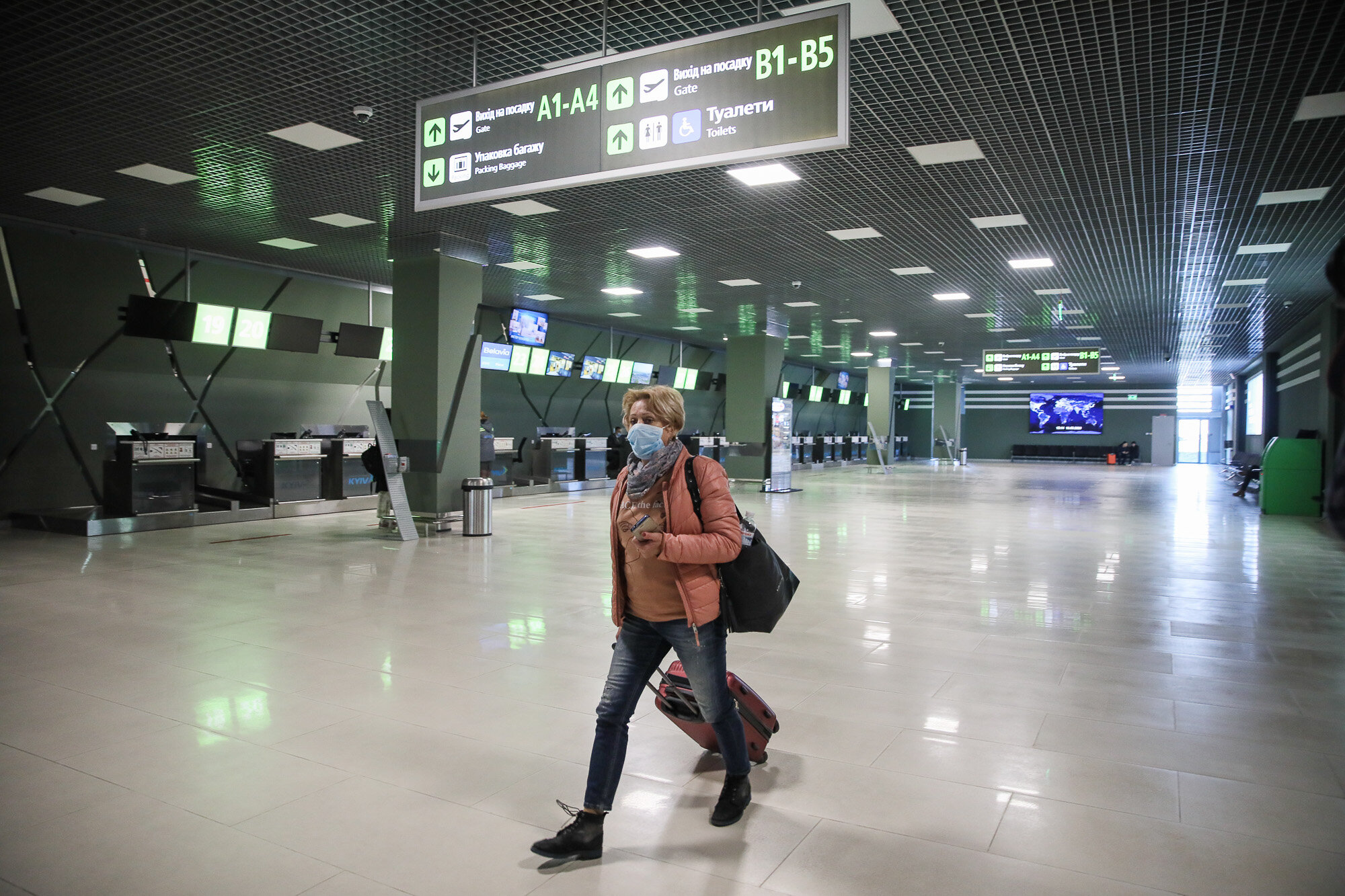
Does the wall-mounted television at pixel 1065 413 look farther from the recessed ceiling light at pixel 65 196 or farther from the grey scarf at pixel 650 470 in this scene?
the grey scarf at pixel 650 470

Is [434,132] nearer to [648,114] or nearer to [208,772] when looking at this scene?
[648,114]

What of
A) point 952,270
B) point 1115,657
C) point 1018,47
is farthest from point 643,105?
Result: point 952,270

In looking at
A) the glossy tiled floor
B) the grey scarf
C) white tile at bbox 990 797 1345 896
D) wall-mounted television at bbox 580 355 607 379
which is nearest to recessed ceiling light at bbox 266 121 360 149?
the glossy tiled floor

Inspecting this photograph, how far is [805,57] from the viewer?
3.79 metres

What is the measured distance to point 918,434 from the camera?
155 ft

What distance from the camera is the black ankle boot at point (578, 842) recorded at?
2643 mm

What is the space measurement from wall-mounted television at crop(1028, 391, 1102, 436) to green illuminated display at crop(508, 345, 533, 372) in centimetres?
3512

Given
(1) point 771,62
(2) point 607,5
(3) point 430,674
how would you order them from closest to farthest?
(1) point 771,62 → (3) point 430,674 → (2) point 607,5

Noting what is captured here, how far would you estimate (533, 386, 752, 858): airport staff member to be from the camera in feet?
8.70

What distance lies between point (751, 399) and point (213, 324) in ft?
37.4

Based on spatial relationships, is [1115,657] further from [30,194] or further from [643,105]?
[30,194]

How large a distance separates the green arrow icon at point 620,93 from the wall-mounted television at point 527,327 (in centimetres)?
1351

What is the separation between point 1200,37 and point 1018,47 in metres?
1.03

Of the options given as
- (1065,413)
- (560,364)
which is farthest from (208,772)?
(1065,413)
